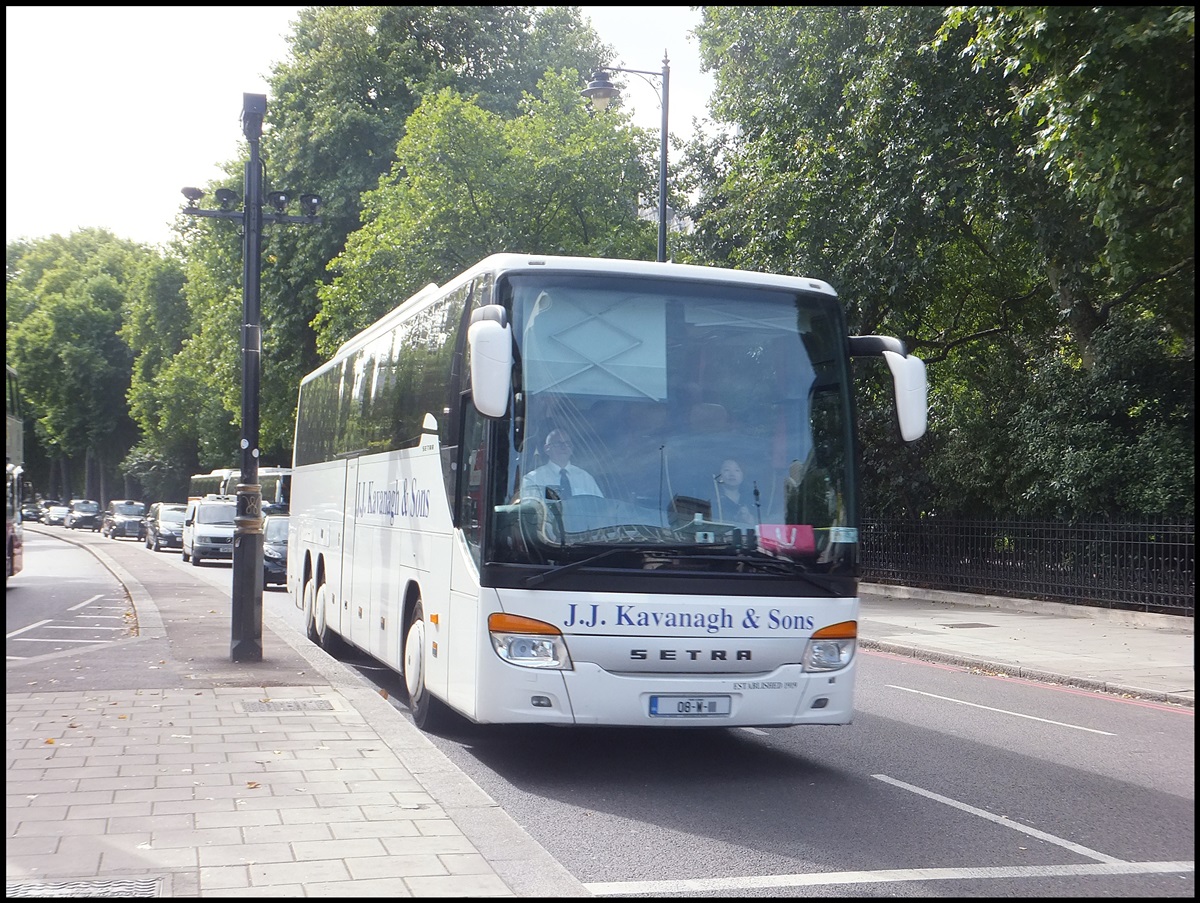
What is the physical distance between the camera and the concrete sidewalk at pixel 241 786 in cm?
513

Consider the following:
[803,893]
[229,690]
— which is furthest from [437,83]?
[803,893]

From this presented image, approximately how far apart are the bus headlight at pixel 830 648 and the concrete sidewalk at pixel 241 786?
2271 millimetres

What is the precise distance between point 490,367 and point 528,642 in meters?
1.64

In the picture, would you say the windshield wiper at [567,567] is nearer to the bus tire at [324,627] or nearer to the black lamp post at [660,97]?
the bus tire at [324,627]

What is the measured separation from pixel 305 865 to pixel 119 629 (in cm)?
1172

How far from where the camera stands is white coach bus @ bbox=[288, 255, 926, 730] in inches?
298

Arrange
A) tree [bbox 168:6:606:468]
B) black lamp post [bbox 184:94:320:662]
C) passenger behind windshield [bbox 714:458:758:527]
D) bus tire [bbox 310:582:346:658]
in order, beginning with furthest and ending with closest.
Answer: tree [bbox 168:6:606:468] → bus tire [bbox 310:582:346:658] → black lamp post [bbox 184:94:320:662] → passenger behind windshield [bbox 714:458:758:527]

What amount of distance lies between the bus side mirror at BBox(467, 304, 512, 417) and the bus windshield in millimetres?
437

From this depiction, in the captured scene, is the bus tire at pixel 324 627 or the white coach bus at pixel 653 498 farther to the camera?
the bus tire at pixel 324 627

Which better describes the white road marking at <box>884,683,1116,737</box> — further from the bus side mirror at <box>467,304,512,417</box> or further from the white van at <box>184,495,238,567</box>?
the white van at <box>184,495,238,567</box>

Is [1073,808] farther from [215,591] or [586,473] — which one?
[215,591]

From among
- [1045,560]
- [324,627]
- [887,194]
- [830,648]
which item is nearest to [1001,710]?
[830,648]

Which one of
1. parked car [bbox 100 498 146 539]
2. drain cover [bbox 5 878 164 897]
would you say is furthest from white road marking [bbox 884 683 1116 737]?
parked car [bbox 100 498 146 539]

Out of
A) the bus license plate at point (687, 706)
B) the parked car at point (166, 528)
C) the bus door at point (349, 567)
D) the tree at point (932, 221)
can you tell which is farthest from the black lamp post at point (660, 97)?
the parked car at point (166, 528)
